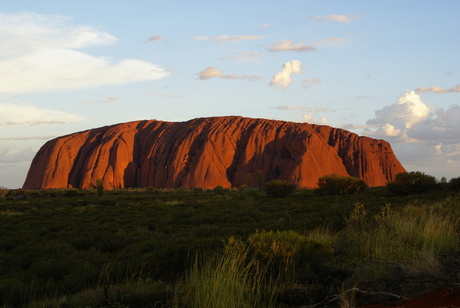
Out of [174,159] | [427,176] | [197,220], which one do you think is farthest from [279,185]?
[174,159]

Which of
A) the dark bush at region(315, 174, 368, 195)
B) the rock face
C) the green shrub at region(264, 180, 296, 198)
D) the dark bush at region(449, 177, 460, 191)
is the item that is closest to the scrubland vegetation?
the dark bush at region(449, 177, 460, 191)

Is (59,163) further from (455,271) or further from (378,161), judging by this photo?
(455,271)

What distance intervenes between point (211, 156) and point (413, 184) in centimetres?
5377

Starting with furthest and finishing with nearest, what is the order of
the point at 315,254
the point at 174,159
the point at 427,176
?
the point at 174,159 → the point at 427,176 → the point at 315,254

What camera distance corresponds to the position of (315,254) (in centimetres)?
775

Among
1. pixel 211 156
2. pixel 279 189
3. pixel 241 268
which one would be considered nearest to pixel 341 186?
pixel 279 189

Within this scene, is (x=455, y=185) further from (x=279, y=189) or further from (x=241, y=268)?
(x=241, y=268)

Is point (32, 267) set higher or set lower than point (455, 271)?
lower

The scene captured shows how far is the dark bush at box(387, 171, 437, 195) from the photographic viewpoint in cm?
3044

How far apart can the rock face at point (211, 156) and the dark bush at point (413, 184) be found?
42725 mm

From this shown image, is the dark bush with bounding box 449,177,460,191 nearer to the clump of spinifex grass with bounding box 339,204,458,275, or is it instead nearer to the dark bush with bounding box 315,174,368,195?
the dark bush with bounding box 315,174,368,195

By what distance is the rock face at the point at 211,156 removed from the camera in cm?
8006

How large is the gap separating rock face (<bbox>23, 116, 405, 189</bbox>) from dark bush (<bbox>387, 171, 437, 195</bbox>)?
42725mm

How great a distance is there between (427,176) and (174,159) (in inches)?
2293
